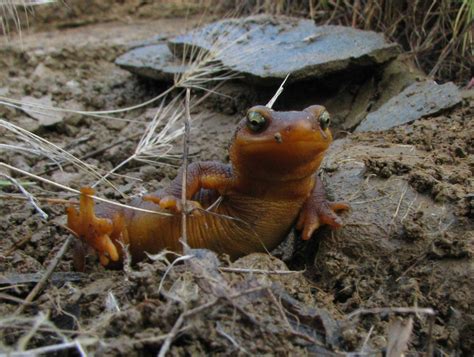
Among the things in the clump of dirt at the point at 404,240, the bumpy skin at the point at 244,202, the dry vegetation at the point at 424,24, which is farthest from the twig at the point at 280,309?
the dry vegetation at the point at 424,24

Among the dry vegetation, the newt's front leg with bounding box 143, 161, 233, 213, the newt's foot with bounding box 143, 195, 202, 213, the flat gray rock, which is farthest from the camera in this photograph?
the dry vegetation

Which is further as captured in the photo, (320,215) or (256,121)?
(320,215)

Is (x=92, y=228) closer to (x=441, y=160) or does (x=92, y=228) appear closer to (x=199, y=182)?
(x=199, y=182)

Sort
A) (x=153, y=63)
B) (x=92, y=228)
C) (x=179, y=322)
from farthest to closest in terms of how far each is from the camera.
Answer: (x=153, y=63), (x=92, y=228), (x=179, y=322)

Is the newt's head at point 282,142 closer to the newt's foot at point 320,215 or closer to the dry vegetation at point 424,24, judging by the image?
the newt's foot at point 320,215

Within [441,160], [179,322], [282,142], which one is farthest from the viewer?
[441,160]

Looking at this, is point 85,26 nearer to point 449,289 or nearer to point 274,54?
point 274,54

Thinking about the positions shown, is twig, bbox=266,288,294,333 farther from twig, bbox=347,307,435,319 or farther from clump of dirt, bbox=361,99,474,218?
clump of dirt, bbox=361,99,474,218

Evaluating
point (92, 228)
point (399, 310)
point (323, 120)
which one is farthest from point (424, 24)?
point (399, 310)

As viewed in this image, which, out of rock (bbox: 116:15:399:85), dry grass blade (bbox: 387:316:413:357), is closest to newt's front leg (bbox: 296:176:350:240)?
dry grass blade (bbox: 387:316:413:357)
